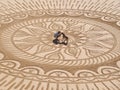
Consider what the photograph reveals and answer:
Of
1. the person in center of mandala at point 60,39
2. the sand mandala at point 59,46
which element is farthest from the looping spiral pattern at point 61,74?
the person in center of mandala at point 60,39

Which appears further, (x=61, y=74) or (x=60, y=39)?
(x=60, y=39)

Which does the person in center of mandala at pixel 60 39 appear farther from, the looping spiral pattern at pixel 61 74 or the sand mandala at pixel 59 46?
the looping spiral pattern at pixel 61 74

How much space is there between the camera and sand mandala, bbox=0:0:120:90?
87cm

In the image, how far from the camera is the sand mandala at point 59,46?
874 millimetres

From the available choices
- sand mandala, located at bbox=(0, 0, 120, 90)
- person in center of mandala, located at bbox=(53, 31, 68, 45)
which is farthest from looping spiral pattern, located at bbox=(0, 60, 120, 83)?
person in center of mandala, located at bbox=(53, 31, 68, 45)

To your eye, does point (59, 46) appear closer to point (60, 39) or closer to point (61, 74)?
point (60, 39)

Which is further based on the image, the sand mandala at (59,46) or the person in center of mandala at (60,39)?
the person in center of mandala at (60,39)

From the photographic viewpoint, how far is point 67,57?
100cm

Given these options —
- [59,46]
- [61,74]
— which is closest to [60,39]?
[59,46]

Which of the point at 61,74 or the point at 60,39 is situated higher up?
the point at 60,39

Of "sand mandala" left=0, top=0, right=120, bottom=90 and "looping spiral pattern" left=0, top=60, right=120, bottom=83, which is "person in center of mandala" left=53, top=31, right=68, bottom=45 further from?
"looping spiral pattern" left=0, top=60, right=120, bottom=83

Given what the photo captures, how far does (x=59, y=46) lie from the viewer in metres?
1.06

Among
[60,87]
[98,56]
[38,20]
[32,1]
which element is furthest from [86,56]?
[32,1]

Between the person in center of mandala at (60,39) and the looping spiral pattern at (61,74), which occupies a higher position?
the person in center of mandala at (60,39)
